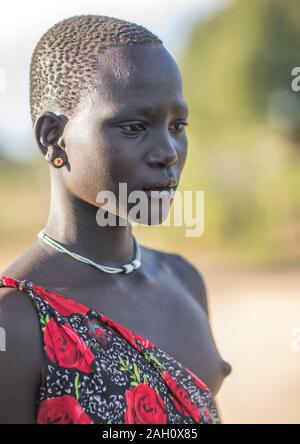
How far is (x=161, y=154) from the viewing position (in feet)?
5.93

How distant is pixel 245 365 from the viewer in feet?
23.0

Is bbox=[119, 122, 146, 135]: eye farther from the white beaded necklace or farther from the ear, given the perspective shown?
the white beaded necklace

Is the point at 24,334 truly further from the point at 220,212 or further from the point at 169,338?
the point at 220,212

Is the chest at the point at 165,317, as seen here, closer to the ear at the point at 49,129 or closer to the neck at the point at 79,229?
the neck at the point at 79,229

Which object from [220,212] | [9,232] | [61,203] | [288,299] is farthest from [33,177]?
[61,203]

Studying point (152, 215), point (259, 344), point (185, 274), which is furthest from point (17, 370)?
point (259, 344)

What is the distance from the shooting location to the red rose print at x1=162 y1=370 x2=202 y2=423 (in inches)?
72.8

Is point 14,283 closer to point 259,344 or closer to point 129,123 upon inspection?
point 129,123

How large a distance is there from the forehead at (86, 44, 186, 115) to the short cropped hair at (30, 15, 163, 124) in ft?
0.10

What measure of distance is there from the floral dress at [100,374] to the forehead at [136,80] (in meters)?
0.54

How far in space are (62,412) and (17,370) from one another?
0.49 ft
